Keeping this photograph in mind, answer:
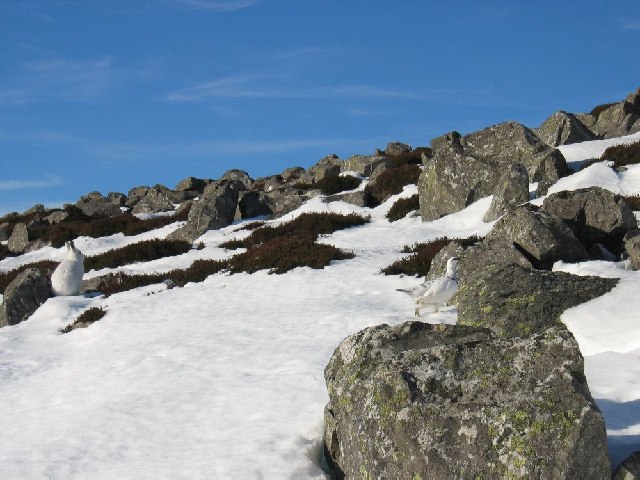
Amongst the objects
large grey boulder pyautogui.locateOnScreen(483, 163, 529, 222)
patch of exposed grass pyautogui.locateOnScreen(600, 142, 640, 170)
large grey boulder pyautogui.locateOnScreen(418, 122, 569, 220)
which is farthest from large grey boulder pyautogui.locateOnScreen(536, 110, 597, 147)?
large grey boulder pyautogui.locateOnScreen(483, 163, 529, 222)

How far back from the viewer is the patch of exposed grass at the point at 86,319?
14.9 meters

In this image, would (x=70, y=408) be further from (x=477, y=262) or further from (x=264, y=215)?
(x=264, y=215)

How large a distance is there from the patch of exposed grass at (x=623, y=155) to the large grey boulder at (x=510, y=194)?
14.8ft

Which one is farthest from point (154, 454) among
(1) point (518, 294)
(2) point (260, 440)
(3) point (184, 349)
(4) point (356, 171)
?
(4) point (356, 171)

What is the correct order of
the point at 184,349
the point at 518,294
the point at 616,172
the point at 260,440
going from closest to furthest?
the point at 260,440
the point at 518,294
the point at 184,349
the point at 616,172

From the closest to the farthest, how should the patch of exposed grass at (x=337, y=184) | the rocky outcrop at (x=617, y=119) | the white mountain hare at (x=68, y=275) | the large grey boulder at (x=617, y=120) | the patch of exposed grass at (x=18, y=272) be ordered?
the white mountain hare at (x=68, y=275), the patch of exposed grass at (x=18, y=272), the patch of exposed grass at (x=337, y=184), the rocky outcrop at (x=617, y=119), the large grey boulder at (x=617, y=120)

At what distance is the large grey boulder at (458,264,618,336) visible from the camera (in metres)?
8.67

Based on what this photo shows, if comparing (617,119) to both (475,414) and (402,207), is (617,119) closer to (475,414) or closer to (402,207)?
(402,207)

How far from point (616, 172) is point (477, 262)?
38.3 feet

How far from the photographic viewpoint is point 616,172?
70.5ft

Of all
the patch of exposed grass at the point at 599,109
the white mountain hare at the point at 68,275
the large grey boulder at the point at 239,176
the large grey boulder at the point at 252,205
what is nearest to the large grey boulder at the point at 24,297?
the white mountain hare at the point at 68,275

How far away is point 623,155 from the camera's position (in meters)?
22.7

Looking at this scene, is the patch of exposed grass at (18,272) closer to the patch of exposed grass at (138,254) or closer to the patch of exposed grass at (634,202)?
the patch of exposed grass at (138,254)

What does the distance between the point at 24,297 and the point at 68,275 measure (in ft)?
3.99
